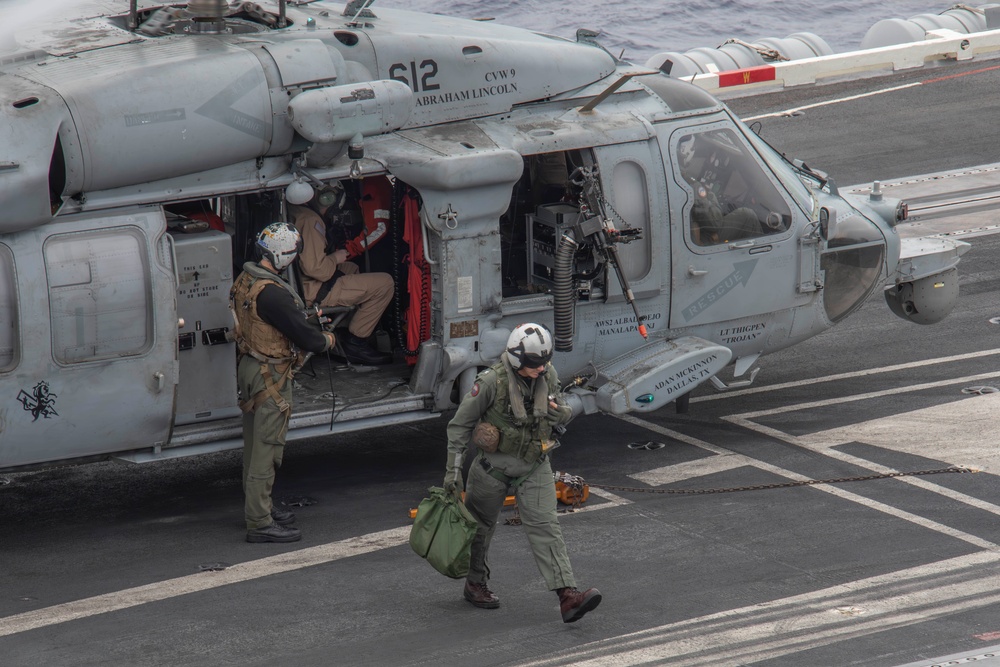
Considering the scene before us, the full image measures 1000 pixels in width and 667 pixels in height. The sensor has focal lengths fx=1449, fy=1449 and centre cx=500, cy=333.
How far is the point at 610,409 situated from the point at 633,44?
31.8 m

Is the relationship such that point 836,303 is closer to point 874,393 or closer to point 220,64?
point 874,393

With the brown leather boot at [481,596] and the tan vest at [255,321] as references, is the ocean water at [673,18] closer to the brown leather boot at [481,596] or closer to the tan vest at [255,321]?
the tan vest at [255,321]

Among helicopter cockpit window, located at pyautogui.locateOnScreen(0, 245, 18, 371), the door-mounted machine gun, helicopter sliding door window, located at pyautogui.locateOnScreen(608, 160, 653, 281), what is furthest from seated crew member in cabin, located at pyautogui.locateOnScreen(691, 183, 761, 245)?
helicopter cockpit window, located at pyautogui.locateOnScreen(0, 245, 18, 371)

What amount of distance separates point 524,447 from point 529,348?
63 centimetres

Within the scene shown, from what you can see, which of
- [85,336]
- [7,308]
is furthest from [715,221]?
[7,308]

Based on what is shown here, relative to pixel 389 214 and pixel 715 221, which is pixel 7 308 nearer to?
pixel 389 214

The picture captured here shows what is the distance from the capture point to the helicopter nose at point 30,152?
9.10 meters

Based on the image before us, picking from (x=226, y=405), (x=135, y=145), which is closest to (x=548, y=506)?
(x=226, y=405)

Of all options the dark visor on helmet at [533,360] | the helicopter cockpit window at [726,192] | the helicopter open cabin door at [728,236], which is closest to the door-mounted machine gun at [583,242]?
the helicopter open cabin door at [728,236]

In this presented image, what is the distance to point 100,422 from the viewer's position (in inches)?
384

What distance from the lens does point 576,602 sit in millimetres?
8766

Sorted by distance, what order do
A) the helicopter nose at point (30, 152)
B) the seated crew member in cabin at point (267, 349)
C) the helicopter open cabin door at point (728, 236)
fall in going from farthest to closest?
the helicopter open cabin door at point (728, 236) < the seated crew member in cabin at point (267, 349) < the helicopter nose at point (30, 152)

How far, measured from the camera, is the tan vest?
32.2 ft

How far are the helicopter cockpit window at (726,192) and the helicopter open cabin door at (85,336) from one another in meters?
4.24
